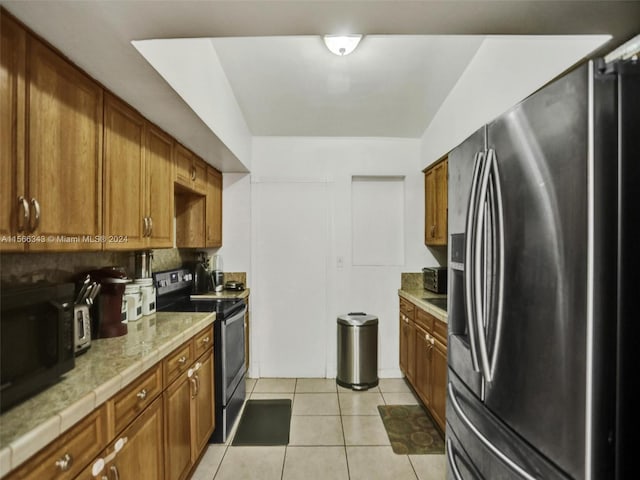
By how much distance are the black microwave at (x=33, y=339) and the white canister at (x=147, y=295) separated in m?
0.99

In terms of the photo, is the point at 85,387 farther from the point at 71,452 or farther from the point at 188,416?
the point at 188,416

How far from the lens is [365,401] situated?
2.97m

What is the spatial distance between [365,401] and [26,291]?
2.71 m

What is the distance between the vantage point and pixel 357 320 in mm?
3219

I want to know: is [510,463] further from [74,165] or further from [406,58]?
[406,58]

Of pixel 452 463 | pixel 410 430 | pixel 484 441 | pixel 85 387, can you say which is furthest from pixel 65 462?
pixel 410 430

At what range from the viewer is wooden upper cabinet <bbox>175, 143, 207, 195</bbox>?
7.92 feet

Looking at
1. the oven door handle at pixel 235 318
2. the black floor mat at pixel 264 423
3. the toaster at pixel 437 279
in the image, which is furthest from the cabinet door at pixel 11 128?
the toaster at pixel 437 279

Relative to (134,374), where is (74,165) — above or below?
above

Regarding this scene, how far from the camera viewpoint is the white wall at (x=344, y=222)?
3469 mm

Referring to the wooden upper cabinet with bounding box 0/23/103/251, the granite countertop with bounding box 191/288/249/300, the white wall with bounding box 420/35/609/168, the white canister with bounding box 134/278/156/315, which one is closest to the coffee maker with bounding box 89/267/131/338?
the wooden upper cabinet with bounding box 0/23/103/251

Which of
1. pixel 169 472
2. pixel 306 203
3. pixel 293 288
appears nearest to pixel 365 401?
pixel 293 288

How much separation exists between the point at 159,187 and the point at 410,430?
2566 mm

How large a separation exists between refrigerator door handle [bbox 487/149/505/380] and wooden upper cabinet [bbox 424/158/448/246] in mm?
1914
